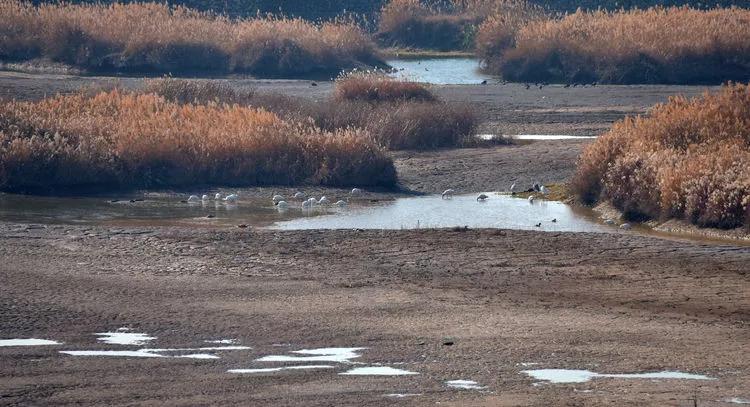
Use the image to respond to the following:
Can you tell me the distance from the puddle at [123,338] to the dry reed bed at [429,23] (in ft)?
143

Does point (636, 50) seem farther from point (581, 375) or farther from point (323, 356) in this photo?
point (581, 375)

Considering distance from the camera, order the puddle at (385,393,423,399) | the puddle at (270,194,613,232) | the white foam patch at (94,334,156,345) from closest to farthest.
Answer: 1. the puddle at (385,393,423,399)
2. the white foam patch at (94,334,156,345)
3. the puddle at (270,194,613,232)

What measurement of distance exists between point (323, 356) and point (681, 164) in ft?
31.4

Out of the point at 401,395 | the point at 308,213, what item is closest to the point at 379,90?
the point at 308,213

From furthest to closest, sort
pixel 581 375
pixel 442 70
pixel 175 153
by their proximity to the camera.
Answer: pixel 442 70, pixel 175 153, pixel 581 375

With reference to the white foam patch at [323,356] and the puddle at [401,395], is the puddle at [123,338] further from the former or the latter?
the puddle at [401,395]

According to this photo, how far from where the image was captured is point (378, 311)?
42.4ft

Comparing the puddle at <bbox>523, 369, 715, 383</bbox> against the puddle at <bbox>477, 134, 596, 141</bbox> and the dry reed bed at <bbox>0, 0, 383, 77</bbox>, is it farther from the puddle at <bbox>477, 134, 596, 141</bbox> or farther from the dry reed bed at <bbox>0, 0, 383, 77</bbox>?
the dry reed bed at <bbox>0, 0, 383, 77</bbox>

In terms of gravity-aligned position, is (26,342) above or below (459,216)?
above

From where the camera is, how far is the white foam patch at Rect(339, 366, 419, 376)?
34.0 feet

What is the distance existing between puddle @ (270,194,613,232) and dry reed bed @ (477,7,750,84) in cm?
2123

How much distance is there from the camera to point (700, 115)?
854 inches

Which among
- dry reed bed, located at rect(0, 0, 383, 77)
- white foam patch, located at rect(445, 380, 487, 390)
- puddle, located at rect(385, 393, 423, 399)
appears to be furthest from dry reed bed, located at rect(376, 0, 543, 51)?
puddle, located at rect(385, 393, 423, 399)

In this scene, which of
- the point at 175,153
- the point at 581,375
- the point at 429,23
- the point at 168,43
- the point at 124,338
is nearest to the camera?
the point at 581,375
